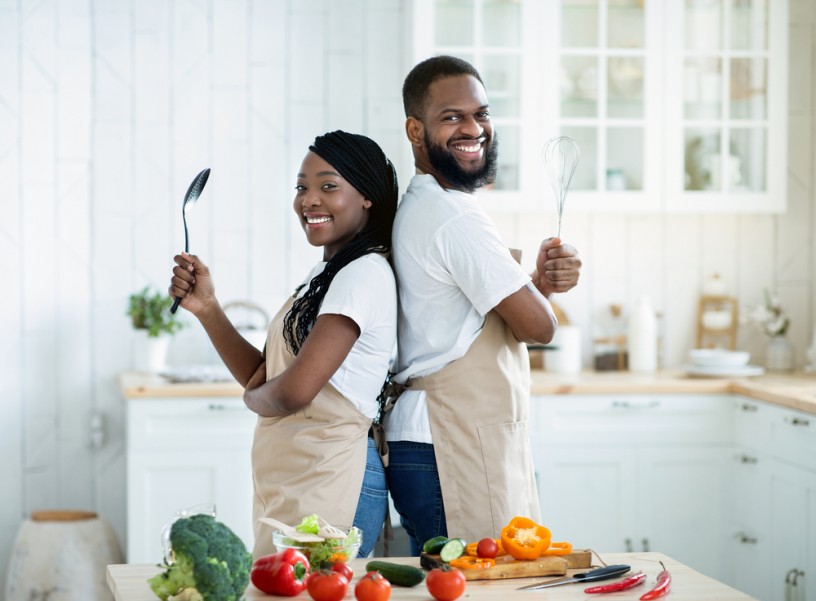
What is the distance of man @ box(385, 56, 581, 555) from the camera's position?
6.19 feet

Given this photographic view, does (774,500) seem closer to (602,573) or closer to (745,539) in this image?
(745,539)

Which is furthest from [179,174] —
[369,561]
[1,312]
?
[369,561]

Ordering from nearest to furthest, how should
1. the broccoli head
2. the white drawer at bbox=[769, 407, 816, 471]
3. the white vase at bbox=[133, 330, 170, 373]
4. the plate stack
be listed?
the broccoli head, the white drawer at bbox=[769, 407, 816, 471], the plate stack, the white vase at bbox=[133, 330, 170, 373]

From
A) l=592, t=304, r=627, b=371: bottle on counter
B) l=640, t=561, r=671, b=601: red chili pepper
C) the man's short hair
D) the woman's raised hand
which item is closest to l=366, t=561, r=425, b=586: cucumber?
l=640, t=561, r=671, b=601: red chili pepper

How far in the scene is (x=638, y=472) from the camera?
347cm

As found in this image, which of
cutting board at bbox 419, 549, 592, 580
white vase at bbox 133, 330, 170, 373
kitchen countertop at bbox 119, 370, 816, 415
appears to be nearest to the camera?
cutting board at bbox 419, 549, 592, 580

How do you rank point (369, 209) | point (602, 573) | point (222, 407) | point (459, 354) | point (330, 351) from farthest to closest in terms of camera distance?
point (222, 407)
point (369, 209)
point (459, 354)
point (330, 351)
point (602, 573)

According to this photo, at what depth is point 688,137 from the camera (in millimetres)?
3766

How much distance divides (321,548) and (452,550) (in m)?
0.21

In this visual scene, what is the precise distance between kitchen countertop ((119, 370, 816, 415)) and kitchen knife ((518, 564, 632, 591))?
1756 millimetres

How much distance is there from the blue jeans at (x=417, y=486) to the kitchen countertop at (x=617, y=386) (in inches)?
58.3

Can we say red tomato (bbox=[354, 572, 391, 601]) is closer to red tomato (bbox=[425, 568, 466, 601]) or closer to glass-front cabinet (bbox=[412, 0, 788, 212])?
red tomato (bbox=[425, 568, 466, 601])

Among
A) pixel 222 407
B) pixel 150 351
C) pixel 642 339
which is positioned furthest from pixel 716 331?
pixel 150 351

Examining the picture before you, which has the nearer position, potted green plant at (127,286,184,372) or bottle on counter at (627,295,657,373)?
potted green plant at (127,286,184,372)
